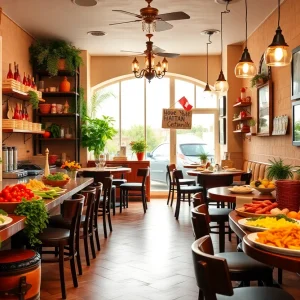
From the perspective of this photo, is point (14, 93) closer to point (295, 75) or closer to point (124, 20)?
point (124, 20)

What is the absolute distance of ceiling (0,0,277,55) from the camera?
6.80 metres

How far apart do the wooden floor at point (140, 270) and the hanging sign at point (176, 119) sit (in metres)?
4.07

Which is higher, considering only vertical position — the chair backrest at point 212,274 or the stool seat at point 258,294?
the chair backrest at point 212,274

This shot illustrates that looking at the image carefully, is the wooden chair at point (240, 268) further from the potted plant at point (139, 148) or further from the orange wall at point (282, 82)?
the potted plant at point (139, 148)

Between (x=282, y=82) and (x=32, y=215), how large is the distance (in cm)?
487

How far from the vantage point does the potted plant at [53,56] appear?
28.8 ft

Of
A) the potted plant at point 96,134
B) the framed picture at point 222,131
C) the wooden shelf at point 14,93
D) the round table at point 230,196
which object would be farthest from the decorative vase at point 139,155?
the round table at point 230,196

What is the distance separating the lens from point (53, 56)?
29.3ft

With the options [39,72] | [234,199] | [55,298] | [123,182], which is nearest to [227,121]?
[123,182]

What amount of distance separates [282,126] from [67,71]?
4.95 m

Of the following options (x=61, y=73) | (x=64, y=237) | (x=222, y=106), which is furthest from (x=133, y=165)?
(x=64, y=237)

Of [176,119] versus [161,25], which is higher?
[161,25]

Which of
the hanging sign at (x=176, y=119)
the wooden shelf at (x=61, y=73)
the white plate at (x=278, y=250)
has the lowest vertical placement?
the white plate at (x=278, y=250)

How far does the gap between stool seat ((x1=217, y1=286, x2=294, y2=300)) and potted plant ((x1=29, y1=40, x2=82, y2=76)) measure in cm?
732
